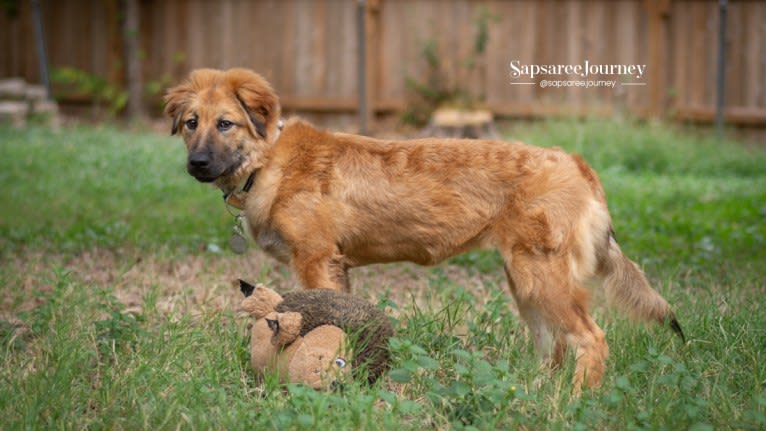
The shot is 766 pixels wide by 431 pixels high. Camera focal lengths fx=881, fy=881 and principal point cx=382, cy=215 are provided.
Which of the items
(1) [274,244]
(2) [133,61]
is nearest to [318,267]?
(1) [274,244]

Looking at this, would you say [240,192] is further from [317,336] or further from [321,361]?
[321,361]

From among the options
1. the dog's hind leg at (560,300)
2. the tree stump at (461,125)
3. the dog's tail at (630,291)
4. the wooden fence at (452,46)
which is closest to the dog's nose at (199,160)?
the dog's hind leg at (560,300)

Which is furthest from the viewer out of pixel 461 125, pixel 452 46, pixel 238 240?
pixel 452 46

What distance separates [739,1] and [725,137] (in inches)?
76.6

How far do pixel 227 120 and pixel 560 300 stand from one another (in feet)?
6.49

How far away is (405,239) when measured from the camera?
4.71 m

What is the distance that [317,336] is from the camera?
3.98 metres

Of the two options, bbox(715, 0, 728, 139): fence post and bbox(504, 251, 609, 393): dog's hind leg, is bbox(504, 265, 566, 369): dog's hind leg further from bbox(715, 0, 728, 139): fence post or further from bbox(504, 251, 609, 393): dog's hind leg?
bbox(715, 0, 728, 139): fence post

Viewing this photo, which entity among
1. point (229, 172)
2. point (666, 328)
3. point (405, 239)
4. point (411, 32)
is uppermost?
point (411, 32)

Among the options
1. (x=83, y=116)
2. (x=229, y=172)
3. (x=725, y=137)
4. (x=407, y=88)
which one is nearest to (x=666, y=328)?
(x=229, y=172)

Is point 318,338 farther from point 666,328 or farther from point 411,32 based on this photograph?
point 411,32

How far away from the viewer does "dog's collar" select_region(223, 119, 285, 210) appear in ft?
15.7

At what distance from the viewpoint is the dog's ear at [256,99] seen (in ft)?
15.5

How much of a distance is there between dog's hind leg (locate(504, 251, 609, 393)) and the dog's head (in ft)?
4.91
